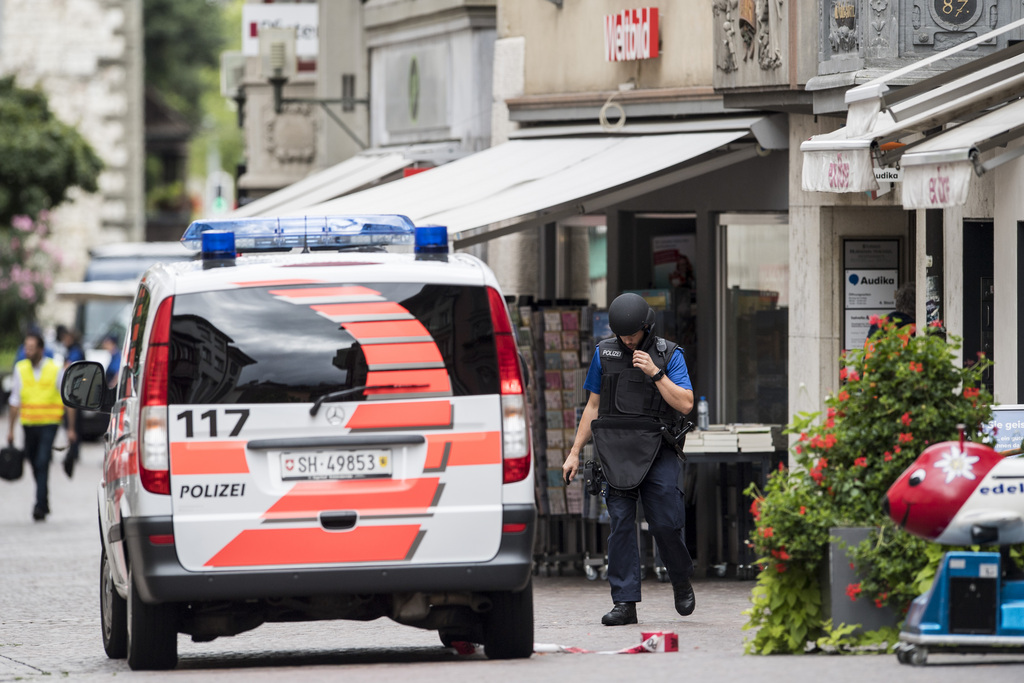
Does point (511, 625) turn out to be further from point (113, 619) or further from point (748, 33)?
point (748, 33)

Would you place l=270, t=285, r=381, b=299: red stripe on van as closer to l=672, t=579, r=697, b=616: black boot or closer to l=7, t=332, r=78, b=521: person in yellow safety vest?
l=672, t=579, r=697, b=616: black boot

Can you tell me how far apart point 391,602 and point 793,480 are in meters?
1.79

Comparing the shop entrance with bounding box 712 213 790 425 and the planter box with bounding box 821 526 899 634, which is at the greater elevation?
the shop entrance with bounding box 712 213 790 425

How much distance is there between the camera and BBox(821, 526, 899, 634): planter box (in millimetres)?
8125

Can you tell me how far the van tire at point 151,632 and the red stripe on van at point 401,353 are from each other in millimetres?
1407

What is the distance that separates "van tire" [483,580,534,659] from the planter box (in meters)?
1.37

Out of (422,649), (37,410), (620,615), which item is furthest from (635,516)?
(37,410)

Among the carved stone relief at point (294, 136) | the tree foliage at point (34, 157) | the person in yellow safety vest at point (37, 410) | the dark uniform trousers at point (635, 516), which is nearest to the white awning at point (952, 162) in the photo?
the dark uniform trousers at point (635, 516)

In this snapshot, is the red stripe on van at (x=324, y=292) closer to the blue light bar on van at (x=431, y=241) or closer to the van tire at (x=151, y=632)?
the blue light bar on van at (x=431, y=241)

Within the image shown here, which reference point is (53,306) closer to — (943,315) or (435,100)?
(435,100)

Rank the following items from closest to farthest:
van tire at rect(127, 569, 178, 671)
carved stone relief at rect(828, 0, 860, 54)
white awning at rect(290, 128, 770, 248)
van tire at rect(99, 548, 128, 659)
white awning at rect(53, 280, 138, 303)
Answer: van tire at rect(127, 569, 178, 671) < van tire at rect(99, 548, 128, 659) < carved stone relief at rect(828, 0, 860, 54) < white awning at rect(290, 128, 770, 248) < white awning at rect(53, 280, 138, 303)

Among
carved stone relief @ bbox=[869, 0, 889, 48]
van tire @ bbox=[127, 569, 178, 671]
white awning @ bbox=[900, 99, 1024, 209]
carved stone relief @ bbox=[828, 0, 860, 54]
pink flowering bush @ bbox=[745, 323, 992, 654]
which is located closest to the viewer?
pink flowering bush @ bbox=[745, 323, 992, 654]

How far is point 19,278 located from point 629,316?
3538 centimetres

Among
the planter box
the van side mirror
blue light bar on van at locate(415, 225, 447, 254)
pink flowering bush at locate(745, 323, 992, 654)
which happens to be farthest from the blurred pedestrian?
the planter box
